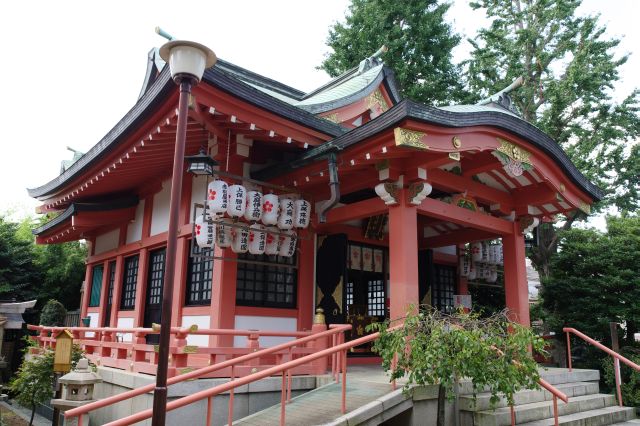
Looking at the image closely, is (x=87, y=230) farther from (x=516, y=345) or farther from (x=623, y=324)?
(x=623, y=324)

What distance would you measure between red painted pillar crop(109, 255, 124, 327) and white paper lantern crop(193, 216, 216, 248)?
592 cm

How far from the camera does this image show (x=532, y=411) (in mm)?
6715

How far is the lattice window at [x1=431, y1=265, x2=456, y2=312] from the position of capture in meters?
12.8

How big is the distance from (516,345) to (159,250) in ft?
27.7

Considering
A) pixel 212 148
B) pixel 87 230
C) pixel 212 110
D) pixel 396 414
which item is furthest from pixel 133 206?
pixel 396 414

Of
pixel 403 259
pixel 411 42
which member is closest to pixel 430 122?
pixel 403 259

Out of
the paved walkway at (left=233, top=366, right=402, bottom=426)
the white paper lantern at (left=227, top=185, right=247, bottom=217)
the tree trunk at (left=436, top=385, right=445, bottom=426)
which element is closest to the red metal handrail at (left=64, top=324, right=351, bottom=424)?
the paved walkway at (left=233, top=366, right=402, bottom=426)

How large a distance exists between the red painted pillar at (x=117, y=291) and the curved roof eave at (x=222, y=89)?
3624 millimetres

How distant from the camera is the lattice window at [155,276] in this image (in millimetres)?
11148

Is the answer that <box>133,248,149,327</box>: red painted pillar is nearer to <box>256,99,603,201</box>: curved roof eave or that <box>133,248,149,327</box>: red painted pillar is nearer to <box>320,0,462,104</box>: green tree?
<box>256,99,603,201</box>: curved roof eave

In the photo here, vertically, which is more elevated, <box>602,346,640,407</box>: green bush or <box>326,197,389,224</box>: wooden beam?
<box>326,197,389,224</box>: wooden beam

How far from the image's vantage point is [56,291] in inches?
830

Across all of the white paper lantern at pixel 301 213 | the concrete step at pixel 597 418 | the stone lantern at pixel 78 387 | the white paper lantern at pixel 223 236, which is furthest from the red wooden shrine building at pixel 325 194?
the concrete step at pixel 597 418

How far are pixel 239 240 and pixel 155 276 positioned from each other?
4180mm
